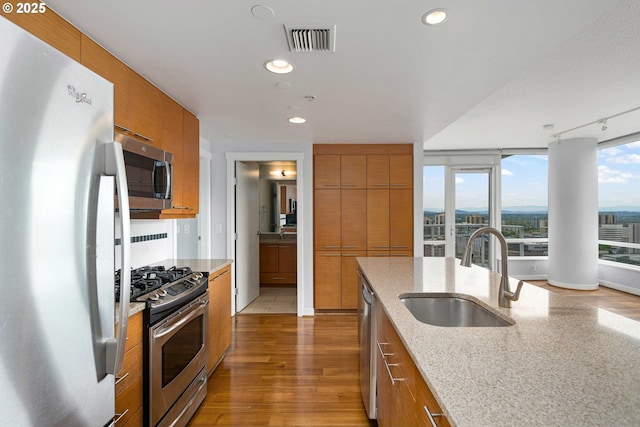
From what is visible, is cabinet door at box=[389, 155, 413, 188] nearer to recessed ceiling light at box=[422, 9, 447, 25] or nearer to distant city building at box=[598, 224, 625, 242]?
recessed ceiling light at box=[422, 9, 447, 25]

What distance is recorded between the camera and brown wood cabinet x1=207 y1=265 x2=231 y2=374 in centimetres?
263

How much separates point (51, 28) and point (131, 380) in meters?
1.67

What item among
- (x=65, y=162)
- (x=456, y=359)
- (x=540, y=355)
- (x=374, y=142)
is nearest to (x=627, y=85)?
(x=374, y=142)

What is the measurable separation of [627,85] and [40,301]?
4412 mm

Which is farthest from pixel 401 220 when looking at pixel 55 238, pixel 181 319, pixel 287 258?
pixel 55 238

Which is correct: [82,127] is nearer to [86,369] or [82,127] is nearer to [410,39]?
[86,369]

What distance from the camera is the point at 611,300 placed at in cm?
490

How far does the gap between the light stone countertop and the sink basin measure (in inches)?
8.6

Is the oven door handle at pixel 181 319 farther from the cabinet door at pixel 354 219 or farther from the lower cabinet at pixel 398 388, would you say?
the cabinet door at pixel 354 219

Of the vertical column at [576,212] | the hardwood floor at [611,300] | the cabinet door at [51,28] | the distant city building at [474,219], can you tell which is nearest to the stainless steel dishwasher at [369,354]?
the cabinet door at [51,28]

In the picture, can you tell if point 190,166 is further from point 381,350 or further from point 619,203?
point 619,203

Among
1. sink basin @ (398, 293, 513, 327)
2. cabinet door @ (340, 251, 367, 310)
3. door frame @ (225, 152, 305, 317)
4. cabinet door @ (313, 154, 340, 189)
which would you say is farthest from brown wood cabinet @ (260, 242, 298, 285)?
sink basin @ (398, 293, 513, 327)

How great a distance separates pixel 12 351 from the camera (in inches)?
27.2

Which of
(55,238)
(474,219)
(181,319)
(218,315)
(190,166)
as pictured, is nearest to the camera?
(55,238)
